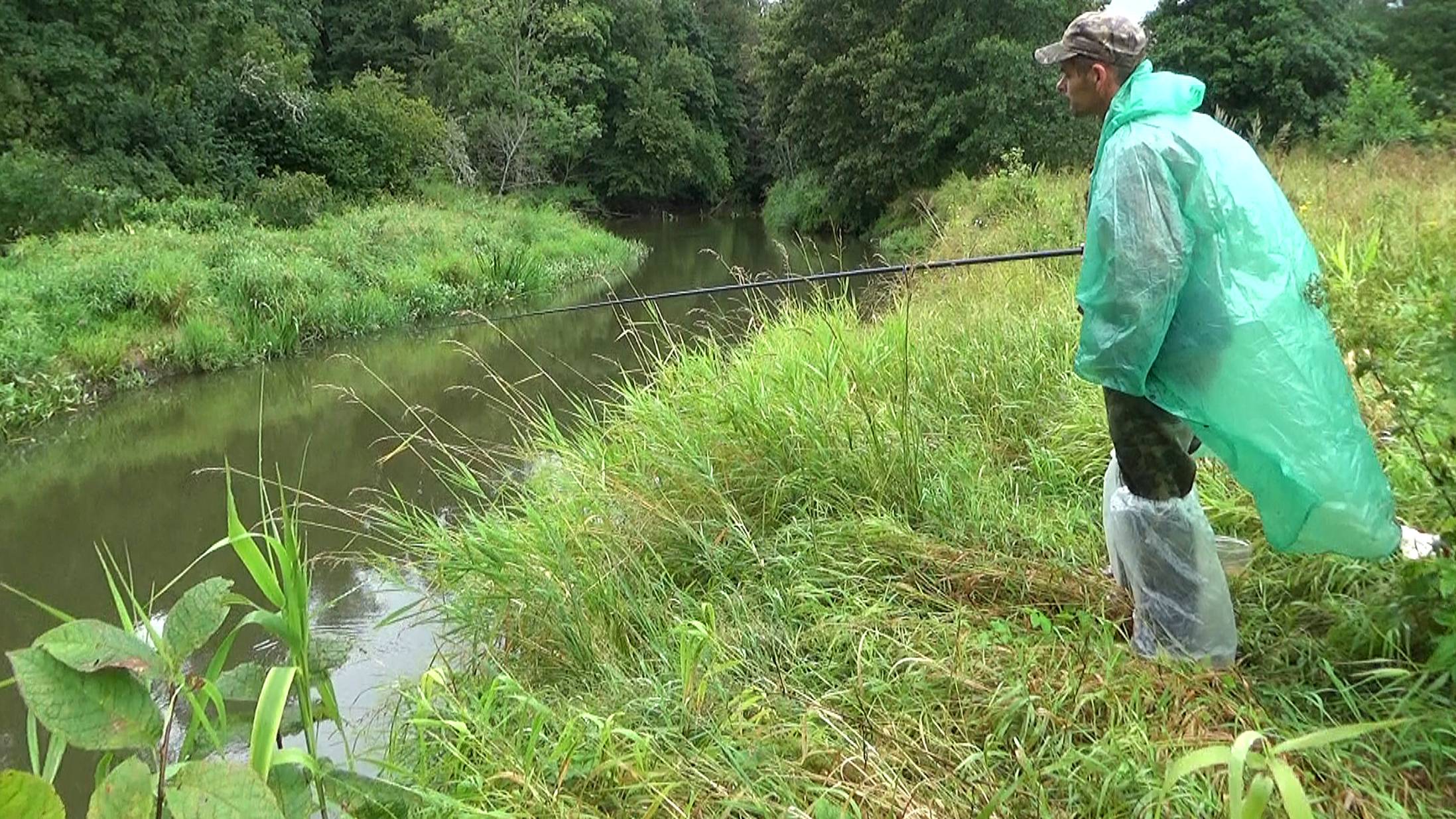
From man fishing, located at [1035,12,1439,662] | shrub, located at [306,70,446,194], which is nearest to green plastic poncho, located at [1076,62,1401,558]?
man fishing, located at [1035,12,1439,662]

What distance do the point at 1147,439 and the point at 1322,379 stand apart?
0.33m

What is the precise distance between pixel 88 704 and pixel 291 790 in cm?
37

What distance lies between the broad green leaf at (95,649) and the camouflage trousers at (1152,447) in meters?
1.82

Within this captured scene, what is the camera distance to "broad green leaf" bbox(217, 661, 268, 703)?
1.55 meters

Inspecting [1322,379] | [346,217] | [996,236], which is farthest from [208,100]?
[1322,379]

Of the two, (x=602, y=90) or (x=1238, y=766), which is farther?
(x=602, y=90)

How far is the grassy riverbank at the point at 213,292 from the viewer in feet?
24.7

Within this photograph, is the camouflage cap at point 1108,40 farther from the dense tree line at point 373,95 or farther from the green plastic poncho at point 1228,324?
the dense tree line at point 373,95

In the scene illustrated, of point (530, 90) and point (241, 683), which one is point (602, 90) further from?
point (241, 683)

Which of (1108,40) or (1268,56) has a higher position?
(1108,40)

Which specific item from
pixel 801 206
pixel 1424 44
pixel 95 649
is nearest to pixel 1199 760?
pixel 95 649

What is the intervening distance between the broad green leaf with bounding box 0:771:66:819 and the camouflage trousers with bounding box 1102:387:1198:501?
6.28 feet

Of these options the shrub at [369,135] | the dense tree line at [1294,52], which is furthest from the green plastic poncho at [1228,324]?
the shrub at [369,135]

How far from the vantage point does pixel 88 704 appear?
1.32 meters
